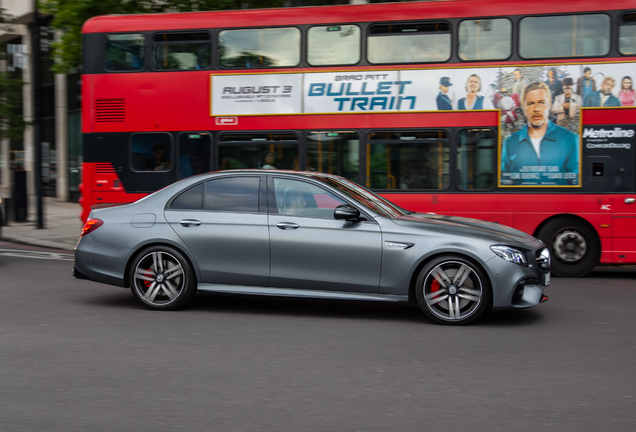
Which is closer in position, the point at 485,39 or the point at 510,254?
the point at 510,254

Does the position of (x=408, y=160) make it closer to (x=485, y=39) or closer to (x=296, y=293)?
(x=485, y=39)

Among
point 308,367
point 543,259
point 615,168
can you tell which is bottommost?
point 308,367

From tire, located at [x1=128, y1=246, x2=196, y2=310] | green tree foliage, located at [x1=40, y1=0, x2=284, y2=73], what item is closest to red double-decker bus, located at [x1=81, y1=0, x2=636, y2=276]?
tire, located at [x1=128, y1=246, x2=196, y2=310]

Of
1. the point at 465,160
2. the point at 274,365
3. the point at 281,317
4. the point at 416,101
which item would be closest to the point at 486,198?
the point at 465,160

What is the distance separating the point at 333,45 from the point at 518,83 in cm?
277

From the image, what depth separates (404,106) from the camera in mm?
10289

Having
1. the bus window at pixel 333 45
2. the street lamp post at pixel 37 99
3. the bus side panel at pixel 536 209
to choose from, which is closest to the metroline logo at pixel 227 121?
the bus window at pixel 333 45

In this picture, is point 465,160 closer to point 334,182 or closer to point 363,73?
point 363,73

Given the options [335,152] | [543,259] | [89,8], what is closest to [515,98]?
[335,152]

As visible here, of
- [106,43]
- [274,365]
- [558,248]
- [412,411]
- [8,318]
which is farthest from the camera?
[106,43]

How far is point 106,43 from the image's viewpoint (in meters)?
11.2

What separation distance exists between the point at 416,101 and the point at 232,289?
4.70 metres

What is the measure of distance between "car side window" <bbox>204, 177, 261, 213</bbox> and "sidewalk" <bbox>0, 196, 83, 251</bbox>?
7.36 m

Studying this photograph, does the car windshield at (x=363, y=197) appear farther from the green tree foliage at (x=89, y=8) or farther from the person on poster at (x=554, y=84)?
the green tree foliage at (x=89, y=8)
